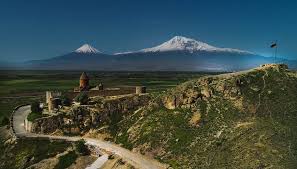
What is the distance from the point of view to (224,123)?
52.3 metres

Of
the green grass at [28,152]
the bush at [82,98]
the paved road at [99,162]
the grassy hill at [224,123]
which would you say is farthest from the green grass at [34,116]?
the paved road at [99,162]

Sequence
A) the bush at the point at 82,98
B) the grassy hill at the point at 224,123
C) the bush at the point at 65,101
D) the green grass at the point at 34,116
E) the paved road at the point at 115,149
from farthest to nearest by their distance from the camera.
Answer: the bush at the point at 65,101
the bush at the point at 82,98
the green grass at the point at 34,116
the paved road at the point at 115,149
the grassy hill at the point at 224,123

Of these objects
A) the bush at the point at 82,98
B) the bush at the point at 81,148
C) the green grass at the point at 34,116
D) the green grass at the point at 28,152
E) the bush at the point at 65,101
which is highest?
the bush at the point at 82,98

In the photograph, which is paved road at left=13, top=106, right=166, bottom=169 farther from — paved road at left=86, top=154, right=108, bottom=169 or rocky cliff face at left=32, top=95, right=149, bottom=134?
rocky cliff face at left=32, top=95, right=149, bottom=134

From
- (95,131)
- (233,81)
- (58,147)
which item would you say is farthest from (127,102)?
(233,81)

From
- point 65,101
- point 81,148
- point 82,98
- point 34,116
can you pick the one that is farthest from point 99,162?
point 65,101

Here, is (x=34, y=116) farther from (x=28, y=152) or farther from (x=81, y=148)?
(x=81, y=148)

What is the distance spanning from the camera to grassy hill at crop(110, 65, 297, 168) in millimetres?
44844

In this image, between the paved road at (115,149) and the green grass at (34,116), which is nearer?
the paved road at (115,149)

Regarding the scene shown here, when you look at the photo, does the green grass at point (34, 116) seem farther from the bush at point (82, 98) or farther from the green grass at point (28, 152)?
the bush at point (82, 98)

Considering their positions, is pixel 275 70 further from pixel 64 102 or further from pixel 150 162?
pixel 64 102

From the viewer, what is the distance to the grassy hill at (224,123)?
44.8 m

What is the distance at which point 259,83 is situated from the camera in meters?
59.0

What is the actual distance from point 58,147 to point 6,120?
24307 millimetres
